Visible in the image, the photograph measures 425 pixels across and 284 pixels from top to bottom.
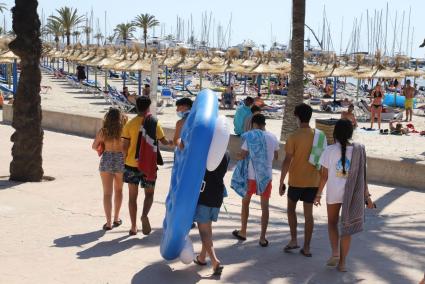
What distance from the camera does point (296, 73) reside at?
13938 millimetres

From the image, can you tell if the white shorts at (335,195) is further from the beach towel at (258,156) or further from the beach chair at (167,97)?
the beach chair at (167,97)

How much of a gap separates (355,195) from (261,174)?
45.6 inches

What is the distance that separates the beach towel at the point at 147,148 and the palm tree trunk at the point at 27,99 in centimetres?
357

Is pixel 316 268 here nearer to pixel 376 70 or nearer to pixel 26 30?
pixel 26 30

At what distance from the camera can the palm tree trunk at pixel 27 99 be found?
916cm

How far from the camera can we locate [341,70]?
108ft

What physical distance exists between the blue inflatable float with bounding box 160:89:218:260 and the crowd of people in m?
0.17

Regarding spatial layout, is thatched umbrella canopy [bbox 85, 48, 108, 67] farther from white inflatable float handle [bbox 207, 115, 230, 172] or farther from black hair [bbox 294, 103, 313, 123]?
white inflatable float handle [bbox 207, 115, 230, 172]

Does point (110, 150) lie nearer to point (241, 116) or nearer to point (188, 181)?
point (188, 181)

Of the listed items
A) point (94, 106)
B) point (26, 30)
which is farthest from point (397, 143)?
point (94, 106)

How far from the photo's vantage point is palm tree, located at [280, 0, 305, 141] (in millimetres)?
13844

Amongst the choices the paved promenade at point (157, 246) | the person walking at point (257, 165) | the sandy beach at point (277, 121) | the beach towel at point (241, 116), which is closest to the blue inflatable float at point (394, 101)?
the sandy beach at point (277, 121)

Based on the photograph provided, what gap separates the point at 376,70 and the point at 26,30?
26051mm

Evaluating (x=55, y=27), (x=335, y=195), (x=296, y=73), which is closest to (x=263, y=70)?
(x=296, y=73)
